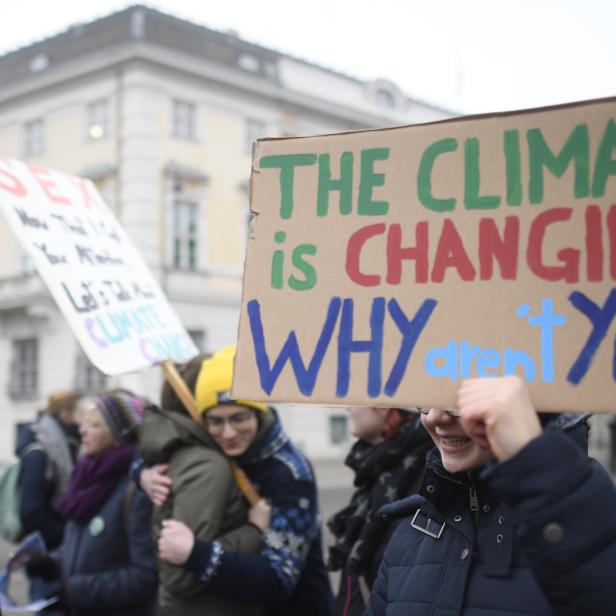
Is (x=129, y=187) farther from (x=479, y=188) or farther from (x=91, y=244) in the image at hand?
(x=479, y=188)

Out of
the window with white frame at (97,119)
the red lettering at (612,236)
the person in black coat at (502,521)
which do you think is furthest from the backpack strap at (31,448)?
the window with white frame at (97,119)

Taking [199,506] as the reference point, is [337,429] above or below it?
below

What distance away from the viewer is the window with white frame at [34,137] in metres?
20.7

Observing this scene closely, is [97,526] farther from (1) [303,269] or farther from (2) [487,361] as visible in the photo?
(2) [487,361]

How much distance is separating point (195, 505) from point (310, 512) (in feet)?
1.29

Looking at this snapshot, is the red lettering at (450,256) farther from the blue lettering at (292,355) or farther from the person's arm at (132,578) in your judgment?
the person's arm at (132,578)

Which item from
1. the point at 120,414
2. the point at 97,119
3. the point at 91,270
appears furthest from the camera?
the point at 97,119

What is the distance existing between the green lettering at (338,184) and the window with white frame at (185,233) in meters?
18.0

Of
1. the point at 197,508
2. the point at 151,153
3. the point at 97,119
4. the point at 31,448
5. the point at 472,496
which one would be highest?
the point at 97,119

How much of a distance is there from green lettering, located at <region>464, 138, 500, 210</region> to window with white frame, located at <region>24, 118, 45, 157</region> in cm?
2041

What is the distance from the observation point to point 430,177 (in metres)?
1.49

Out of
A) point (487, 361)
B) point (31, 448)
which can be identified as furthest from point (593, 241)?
point (31, 448)

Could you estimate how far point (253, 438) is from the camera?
2.88 metres

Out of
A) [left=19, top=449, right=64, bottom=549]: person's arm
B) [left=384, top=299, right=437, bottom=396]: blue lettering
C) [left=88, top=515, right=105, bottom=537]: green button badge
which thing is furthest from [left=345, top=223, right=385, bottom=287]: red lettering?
[left=19, top=449, right=64, bottom=549]: person's arm
